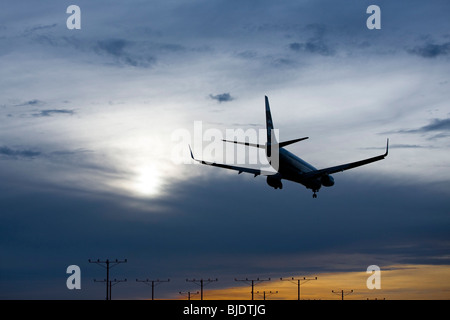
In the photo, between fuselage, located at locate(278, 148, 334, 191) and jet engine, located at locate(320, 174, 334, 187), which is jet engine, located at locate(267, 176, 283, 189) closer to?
fuselage, located at locate(278, 148, 334, 191)

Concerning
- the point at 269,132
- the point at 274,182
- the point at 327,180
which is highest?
the point at 269,132

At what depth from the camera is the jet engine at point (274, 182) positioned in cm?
11231

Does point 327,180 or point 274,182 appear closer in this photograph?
point 274,182

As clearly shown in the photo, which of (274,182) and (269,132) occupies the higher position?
(269,132)

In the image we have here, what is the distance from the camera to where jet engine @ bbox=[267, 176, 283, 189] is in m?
112

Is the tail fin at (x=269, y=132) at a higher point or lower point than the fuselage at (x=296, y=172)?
higher

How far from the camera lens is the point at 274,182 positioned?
112438 millimetres

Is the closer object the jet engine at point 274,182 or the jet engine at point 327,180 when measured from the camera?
the jet engine at point 274,182

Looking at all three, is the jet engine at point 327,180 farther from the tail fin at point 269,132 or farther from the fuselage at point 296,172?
the tail fin at point 269,132
